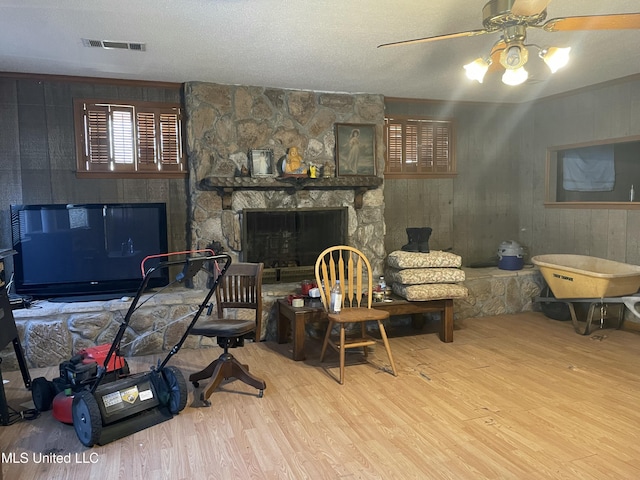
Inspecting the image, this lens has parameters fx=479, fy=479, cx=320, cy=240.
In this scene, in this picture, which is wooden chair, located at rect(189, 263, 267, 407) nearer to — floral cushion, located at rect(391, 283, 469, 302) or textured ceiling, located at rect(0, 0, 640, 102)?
floral cushion, located at rect(391, 283, 469, 302)

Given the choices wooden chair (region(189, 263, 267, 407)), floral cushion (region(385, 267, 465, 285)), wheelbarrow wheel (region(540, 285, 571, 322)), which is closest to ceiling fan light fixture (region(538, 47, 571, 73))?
floral cushion (region(385, 267, 465, 285))

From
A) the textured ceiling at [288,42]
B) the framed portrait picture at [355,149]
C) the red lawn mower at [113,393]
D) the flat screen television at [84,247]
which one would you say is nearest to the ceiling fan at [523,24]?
the textured ceiling at [288,42]

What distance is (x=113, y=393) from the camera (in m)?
2.66

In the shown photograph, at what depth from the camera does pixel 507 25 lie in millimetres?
2486

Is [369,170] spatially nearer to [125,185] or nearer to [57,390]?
[125,185]

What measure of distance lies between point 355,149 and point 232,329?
269 cm

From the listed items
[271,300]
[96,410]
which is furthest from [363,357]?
[96,410]

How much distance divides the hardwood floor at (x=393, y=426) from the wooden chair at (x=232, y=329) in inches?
4.5

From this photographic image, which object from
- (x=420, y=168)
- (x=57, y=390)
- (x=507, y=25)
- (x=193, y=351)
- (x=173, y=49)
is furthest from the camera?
(x=420, y=168)

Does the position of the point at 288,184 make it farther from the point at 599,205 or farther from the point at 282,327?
the point at 599,205

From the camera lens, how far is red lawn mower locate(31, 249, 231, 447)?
254cm

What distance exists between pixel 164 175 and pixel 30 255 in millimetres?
1341

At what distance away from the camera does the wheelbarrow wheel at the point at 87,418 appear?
8.18 ft

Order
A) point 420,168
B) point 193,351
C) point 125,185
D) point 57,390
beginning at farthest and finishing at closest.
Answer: point 420,168
point 125,185
point 193,351
point 57,390
